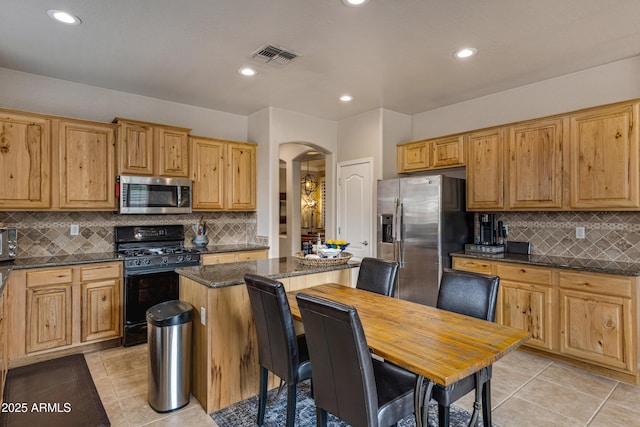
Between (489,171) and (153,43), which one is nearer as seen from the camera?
(153,43)

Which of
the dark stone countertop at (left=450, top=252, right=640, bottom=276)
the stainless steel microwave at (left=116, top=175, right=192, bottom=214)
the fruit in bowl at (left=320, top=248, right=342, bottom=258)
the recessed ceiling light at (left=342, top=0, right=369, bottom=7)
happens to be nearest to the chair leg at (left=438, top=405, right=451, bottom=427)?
the fruit in bowl at (left=320, top=248, right=342, bottom=258)

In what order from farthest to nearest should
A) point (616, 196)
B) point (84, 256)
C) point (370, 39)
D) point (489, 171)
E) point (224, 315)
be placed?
point (489, 171)
point (84, 256)
point (616, 196)
point (370, 39)
point (224, 315)

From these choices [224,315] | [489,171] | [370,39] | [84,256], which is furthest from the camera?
[489,171]


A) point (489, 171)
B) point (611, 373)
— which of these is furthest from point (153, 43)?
point (611, 373)

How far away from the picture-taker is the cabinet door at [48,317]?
3180 mm

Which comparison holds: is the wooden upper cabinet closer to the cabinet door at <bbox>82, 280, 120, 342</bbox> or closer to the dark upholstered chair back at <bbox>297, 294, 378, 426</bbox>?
the cabinet door at <bbox>82, 280, 120, 342</bbox>

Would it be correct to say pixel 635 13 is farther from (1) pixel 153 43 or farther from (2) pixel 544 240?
(1) pixel 153 43

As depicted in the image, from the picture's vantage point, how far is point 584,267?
10.0 ft

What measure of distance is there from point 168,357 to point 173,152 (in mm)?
2610

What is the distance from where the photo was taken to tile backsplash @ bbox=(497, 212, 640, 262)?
3295 millimetres

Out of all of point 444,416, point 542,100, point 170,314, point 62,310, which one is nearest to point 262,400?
point 170,314

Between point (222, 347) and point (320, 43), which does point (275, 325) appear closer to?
point (222, 347)

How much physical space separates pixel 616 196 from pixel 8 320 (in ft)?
17.4

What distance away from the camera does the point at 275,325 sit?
202 cm
